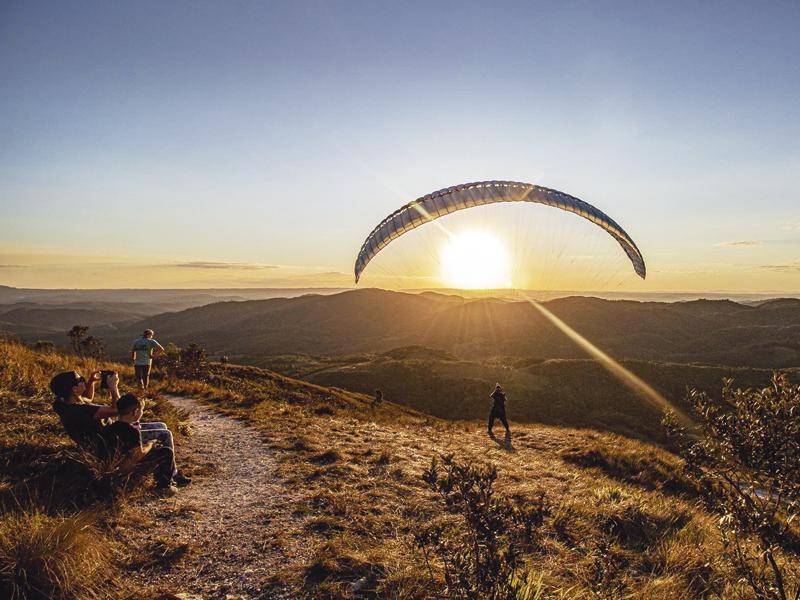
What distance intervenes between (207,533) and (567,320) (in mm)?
154327

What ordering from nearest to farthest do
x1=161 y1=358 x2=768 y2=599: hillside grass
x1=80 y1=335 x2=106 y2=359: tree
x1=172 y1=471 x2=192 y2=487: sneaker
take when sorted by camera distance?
x1=161 y1=358 x2=768 y2=599: hillside grass, x1=172 y1=471 x2=192 y2=487: sneaker, x1=80 y1=335 x2=106 y2=359: tree

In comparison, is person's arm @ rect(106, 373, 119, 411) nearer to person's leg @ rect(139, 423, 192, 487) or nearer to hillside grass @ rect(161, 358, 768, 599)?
person's leg @ rect(139, 423, 192, 487)

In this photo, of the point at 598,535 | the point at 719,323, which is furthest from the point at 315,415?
the point at 719,323

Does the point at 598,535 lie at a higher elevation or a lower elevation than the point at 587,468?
higher

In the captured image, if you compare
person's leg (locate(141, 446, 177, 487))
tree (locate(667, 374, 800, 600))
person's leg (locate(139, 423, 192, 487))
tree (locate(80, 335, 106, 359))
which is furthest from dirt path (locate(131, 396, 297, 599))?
tree (locate(80, 335, 106, 359))

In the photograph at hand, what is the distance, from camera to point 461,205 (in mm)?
16922

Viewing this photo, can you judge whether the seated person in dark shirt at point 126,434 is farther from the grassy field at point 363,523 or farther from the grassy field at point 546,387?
the grassy field at point 546,387

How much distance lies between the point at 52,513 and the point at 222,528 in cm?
199

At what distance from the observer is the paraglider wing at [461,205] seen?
55.4 feet

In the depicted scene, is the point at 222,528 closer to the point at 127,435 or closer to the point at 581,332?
the point at 127,435

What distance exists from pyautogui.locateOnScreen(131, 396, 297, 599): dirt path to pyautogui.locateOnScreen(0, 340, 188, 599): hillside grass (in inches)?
16.5

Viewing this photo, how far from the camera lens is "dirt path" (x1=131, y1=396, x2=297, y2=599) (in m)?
4.55

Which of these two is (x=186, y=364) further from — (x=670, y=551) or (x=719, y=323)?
(x=719, y=323)

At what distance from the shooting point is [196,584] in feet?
14.7
